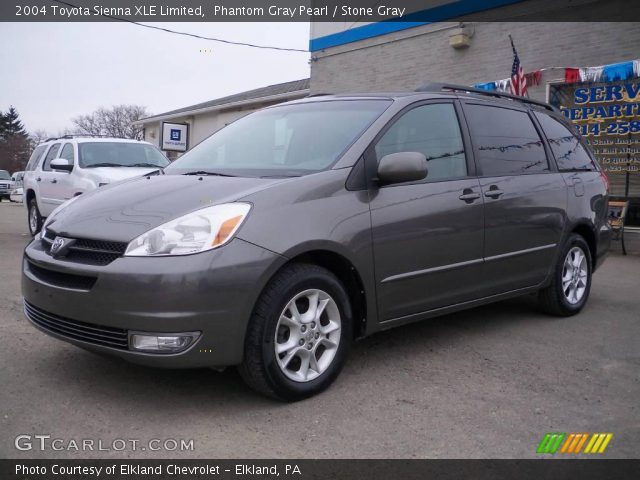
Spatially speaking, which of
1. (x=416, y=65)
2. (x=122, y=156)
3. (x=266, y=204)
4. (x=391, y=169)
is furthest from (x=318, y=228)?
(x=416, y=65)

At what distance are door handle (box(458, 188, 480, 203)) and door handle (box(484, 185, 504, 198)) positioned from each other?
134mm

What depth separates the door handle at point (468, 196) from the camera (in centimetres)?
430

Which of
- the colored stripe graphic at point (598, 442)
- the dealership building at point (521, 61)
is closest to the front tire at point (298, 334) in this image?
the colored stripe graphic at point (598, 442)

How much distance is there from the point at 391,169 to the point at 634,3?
893 centimetres

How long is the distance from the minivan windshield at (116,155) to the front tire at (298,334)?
7.10 metres

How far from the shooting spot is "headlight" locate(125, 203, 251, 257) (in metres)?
3.09

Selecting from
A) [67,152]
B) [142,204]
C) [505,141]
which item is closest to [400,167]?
[142,204]

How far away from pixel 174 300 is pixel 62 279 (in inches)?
29.0

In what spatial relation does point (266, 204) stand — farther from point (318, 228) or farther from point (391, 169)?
point (391, 169)

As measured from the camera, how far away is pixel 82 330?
10.6 feet

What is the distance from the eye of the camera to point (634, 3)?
1043 cm

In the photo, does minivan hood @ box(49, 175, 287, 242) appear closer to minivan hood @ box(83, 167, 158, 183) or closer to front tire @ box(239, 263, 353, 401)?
front tire @ box(239, 263, 353, 401)

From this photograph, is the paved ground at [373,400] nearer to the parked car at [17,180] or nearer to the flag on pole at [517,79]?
the flag on pole at [517,79]

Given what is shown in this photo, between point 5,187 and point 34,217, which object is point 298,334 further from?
point 5,187
